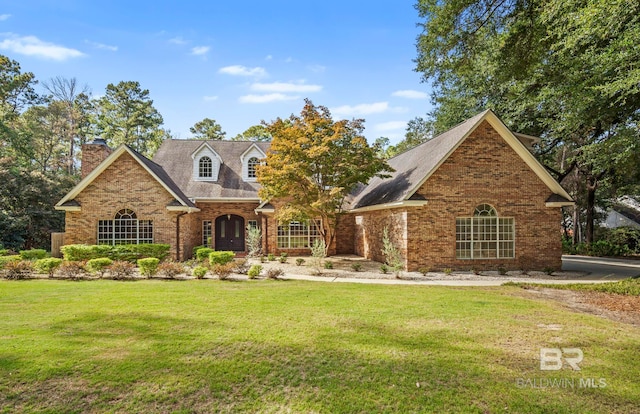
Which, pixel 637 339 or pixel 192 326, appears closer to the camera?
pixel 637 339

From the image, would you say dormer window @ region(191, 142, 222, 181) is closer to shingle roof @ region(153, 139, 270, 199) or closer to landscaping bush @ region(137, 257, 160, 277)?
shingle roof @ region(153, 139, 270, 199)

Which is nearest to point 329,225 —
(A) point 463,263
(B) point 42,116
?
(A) point 463,263

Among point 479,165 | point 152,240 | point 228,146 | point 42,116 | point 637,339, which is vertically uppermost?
point 42,116

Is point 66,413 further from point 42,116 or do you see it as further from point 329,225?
point 42,116

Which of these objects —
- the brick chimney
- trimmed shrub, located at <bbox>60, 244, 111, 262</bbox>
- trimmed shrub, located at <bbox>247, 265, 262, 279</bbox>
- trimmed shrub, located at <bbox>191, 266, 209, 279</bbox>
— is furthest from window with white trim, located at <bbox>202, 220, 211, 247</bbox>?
trimmed shrub, located at <bbox>247, 265, 262, 279</bbox>

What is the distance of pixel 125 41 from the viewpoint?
12.4m

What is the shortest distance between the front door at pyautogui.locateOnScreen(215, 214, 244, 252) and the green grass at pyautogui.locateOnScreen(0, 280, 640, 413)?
13285mm

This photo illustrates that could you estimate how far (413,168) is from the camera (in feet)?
55.7

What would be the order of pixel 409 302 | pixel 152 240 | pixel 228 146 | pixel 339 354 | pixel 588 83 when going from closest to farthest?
pixel 339 354, pixel 409 302, pixel 588 83, pixel 152 240, pixel 228 146

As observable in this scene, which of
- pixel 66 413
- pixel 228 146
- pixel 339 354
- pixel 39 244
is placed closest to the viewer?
pixel 66 413

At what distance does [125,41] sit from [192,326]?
437 inches

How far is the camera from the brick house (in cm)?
1449

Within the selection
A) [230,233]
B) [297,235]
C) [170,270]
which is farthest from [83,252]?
[297,235]

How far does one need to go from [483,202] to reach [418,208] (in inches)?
117
